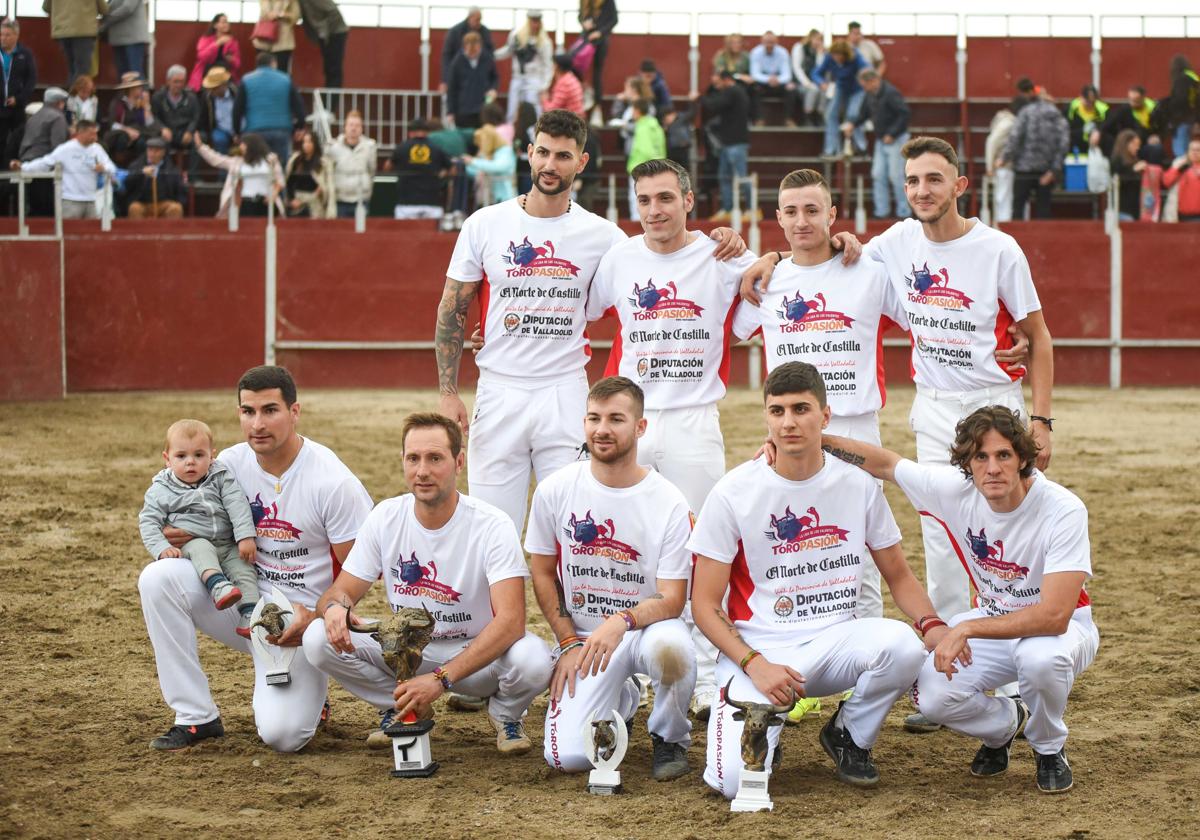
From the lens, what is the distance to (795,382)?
570 cm

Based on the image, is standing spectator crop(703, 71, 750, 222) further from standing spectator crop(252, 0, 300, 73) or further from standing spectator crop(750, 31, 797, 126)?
standing spectator crop(252, 0, 300, 73)

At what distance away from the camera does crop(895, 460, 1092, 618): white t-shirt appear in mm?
5676

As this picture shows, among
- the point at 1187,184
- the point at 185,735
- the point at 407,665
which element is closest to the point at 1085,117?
the point at 1187,184

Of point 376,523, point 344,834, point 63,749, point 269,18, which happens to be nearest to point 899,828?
point 344,834

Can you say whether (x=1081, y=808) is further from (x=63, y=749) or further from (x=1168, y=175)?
(x=1168, y=175)

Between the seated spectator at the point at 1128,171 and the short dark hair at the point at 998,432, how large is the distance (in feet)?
51.3

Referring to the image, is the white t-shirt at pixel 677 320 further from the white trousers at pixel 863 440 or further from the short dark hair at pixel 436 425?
the short dark hair at pixel 436 425

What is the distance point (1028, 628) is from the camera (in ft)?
18.5

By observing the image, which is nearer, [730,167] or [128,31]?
[730,167]

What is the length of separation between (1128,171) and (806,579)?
16.4 metres

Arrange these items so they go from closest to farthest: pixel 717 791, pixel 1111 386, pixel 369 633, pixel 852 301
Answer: pixel 717 791, pixel 369 633, pixel 852 301, pixel 1111 386

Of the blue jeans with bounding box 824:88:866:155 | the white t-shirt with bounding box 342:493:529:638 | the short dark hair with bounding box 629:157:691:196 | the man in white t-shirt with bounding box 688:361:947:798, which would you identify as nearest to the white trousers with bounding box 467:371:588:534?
the short dark hair with bounding box 629:157:691:196

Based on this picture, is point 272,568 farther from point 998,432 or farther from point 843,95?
point 843,95

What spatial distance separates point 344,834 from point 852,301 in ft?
10.3
